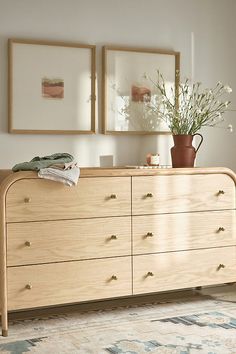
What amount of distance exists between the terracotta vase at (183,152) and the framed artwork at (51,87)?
548mm

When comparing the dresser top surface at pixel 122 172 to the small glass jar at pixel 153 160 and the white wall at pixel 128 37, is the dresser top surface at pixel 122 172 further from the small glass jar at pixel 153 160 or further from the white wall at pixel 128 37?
the white wall at pixel 128 37

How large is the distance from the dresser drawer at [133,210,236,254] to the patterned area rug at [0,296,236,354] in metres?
0.37

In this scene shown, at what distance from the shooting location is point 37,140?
149 inches

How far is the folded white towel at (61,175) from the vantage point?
3143mm

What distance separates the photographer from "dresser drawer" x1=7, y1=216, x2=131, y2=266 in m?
3.15

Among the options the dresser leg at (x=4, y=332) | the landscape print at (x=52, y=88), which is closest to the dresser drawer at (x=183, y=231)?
the dresser leg at (x=4, y=332)

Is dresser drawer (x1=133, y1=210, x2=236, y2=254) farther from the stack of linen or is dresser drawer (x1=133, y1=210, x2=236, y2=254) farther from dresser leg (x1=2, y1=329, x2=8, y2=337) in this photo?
dresser leg (x1=2, y1=329, x2=8, y2=337)

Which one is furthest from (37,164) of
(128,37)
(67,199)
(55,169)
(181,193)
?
(128,37)

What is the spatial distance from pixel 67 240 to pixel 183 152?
0.98 meters

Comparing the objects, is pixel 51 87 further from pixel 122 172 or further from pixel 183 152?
pixel 183 152

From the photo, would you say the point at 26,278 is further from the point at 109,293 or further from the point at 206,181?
the point at 206,181

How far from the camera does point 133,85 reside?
401 cm

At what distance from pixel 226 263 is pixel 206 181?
52 centimetres

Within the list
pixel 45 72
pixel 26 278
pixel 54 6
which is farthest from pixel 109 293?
pixel 54 6
